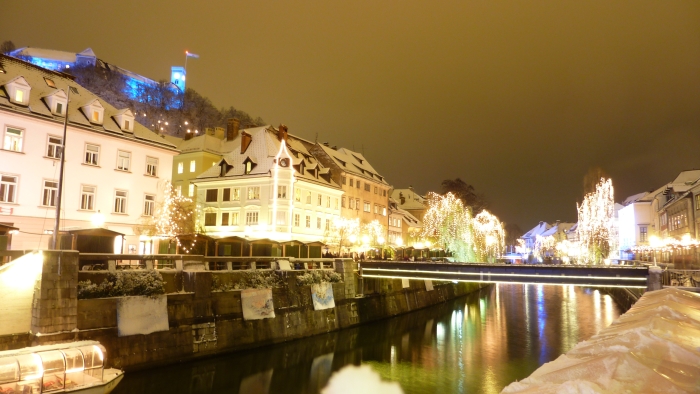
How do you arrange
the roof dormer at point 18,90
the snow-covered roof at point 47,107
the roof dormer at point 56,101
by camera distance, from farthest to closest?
the roof dormer at point 56,101, the snow-covered roof at point 47,107, the roof dormer at point 18,90

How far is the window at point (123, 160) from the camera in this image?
135 ft

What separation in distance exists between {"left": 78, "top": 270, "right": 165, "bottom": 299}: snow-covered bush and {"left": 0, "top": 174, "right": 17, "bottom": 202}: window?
1508 cm

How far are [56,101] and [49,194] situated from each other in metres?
7.24

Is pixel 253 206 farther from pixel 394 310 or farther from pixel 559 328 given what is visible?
pixel 559 328

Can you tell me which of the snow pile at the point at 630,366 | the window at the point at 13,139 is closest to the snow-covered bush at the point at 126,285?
the window at the point at 13,139

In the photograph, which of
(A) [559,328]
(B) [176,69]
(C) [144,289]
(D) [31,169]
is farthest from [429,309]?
(B) [176,69]

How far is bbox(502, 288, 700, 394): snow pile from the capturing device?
6.41 meters

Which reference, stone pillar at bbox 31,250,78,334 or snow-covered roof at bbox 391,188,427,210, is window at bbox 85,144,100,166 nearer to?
stone pillar at bbox 31,250,78,334

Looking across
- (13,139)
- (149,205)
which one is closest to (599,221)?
(149,205)

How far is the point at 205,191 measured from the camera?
60.9 metres

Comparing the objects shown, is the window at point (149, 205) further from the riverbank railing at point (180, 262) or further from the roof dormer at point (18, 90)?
the roof dormer at point (18, 90)

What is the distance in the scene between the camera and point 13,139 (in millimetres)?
34906

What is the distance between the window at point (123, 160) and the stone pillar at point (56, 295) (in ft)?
64.2

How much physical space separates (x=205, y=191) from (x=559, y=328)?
1656 inches
